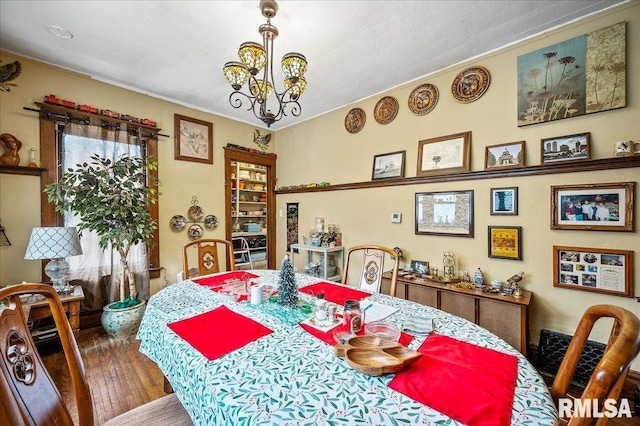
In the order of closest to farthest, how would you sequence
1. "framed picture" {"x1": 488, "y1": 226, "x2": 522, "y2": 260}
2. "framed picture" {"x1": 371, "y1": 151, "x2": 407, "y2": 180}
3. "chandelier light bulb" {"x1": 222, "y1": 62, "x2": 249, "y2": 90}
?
"chandelier light bulb" {"x1": 222, "y1": 62, "x2": 249, "y2": 90}, "framed picture" {"x1": 488, "y1": 226, "x2": 522, "y2": 260}, "framed picture" {"x1": 371, "y1": 151, "x2": 407, "y2": 180}

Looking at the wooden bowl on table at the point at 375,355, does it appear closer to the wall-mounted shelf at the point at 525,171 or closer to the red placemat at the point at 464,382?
the red placemat at the point at 464,382

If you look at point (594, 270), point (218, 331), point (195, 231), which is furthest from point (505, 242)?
point (195, 231)

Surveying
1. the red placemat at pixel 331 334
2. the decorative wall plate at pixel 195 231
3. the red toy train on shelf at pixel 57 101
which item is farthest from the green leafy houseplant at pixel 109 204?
the red placemat at pixel 331 334

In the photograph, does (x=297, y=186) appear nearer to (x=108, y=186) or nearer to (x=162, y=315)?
(x=108, y=186)

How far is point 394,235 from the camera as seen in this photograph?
3105 millimetres

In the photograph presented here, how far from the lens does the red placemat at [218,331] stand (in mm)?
1053

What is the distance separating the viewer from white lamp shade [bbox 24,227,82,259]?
2.21 meters

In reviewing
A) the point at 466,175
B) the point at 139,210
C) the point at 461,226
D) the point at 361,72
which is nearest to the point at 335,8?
the point at 361,72

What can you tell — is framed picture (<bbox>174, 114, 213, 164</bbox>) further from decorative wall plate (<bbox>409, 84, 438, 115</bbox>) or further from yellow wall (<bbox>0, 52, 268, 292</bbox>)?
decorative wall plate (<bbox>409, 84, 438, 115</bbox>)

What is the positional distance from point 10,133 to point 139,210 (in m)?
1.33

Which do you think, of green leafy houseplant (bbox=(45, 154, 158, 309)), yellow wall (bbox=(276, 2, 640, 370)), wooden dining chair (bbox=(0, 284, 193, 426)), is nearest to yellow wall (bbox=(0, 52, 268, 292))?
green leafy houseplant (bbox=(45, 154, 158, 309))

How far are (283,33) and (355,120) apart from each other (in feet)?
5.36

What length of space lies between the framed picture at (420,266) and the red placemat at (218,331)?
6.95ft

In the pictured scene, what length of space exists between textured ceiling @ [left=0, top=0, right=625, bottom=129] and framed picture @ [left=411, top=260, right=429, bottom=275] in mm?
2127
